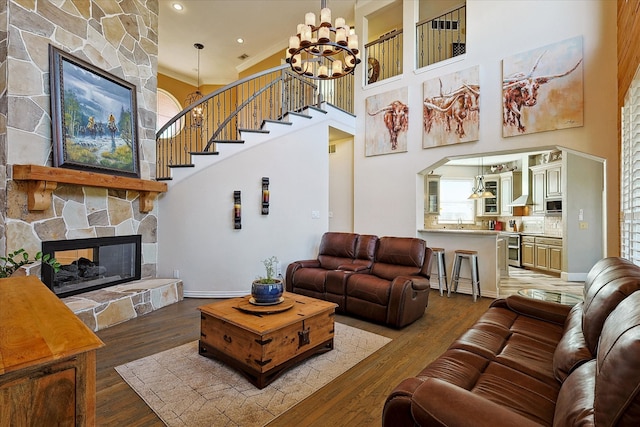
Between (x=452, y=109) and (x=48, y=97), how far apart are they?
218 inches

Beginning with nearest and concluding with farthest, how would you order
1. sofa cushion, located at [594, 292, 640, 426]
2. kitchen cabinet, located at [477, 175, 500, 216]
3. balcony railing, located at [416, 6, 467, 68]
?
sofa cushion, located at [594, 292, 640, 426], balcony railing, located at [416, 6, 467, 68], kitchen cabinet, located at [477, 175, 500, 216]

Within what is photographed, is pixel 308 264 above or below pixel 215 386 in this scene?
above

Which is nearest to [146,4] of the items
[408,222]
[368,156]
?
[368,156]

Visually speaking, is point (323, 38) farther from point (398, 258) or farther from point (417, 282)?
point (417, 282)

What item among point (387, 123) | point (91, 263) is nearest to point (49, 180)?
point (91, 263)

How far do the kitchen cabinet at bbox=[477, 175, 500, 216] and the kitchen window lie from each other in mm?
266

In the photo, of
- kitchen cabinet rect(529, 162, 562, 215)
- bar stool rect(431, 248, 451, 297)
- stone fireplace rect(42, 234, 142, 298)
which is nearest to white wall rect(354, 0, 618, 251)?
bar stool rect(431, 248, 451, 297)

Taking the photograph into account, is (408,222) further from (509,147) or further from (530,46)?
(530,46)

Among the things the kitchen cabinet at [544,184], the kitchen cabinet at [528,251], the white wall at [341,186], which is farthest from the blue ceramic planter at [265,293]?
the kitchen cabinet at [528,251]

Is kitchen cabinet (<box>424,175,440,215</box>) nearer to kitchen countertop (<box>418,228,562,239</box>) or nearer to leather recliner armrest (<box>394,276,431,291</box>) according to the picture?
kitchen countertop (<box>418,228,562,239</box>)

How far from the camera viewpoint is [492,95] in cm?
468

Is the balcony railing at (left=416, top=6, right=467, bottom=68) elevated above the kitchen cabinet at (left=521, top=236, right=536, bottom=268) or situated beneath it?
elevated above

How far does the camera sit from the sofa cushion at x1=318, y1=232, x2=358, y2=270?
4.64 m

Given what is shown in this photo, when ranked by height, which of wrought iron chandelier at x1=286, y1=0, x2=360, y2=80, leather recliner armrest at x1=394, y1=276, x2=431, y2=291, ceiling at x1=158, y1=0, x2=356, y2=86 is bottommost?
leather recliner armrest at x1=394, y1=276, x2=431, y2=291
